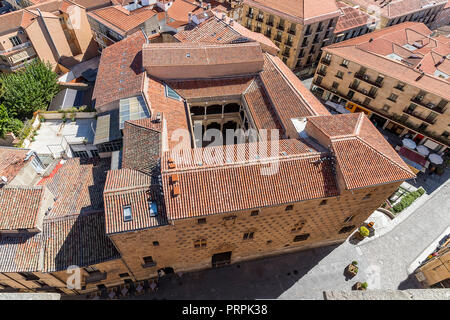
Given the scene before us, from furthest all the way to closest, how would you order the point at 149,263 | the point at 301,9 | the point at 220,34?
the point at 301,9
the point at 220,34
the point at 149,263

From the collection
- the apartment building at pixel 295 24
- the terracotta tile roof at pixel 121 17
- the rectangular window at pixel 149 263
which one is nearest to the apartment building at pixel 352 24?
the apartment building at pixel 295 24

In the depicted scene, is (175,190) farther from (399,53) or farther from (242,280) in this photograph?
(399,53)

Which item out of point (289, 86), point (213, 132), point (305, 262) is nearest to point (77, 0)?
point (213, 132)

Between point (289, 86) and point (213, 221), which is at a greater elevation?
point (289, 86)

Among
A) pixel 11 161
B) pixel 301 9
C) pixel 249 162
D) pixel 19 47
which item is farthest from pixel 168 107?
pixel 301 9

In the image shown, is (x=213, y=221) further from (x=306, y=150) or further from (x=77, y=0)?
(x=77, y=0)

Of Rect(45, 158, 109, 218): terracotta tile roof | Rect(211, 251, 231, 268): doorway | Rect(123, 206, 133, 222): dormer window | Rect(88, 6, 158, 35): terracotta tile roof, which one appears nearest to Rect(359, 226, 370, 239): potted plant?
Rect(211, 251, 231, 268): doorway

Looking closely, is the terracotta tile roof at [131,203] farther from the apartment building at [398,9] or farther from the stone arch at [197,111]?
the apartment building at [398,9]
